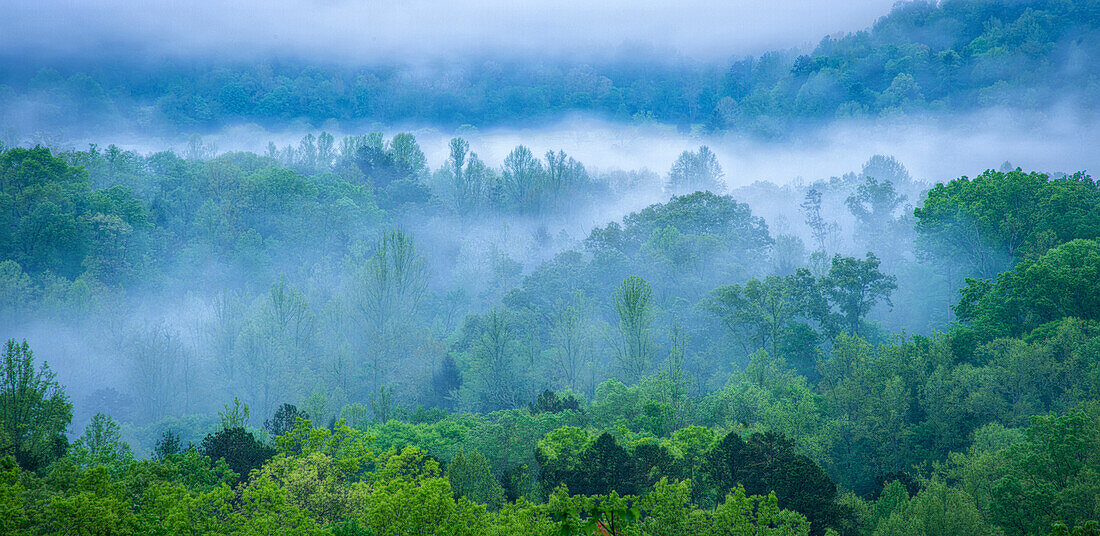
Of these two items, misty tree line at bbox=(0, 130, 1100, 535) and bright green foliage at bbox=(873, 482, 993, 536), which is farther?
misty tree line at bbox=(0, 130, 1100, 535)

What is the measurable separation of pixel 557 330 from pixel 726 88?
124 m

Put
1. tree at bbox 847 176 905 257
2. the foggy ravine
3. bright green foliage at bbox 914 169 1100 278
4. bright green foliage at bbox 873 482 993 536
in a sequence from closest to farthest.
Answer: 1. bright green foliage at bbox 873 482 993 536
2. bright green foliage at bbox 914 169 1100 278
3. the foggy ravine
4. tree at bbox 847 176 905 257

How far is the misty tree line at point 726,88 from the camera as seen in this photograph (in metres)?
137

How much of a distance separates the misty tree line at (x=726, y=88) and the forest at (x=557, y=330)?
32.9 inches

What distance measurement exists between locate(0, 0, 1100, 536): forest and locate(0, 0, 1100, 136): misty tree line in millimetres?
836

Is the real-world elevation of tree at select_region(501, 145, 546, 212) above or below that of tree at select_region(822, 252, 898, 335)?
above

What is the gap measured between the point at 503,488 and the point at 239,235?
73.1m

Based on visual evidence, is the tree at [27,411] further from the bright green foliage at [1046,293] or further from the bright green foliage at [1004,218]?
the bright green foliage at [1004,218]

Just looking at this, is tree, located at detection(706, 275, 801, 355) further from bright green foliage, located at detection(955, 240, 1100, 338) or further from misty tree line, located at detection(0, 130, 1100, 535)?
bright green foliage, located at detection(955, 240, 1100, 338)

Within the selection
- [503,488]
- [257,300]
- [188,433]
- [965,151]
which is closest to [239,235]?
[257,300]

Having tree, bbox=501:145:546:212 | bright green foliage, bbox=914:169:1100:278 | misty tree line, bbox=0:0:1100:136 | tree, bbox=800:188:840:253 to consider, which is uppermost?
misty tree line, bbox=0:0:1100:136

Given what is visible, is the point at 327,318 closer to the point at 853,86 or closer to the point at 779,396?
the point at 779,396

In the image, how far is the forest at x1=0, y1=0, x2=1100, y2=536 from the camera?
102 ft

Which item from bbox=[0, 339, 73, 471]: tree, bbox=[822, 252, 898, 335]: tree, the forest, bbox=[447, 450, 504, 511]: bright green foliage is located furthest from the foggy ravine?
bbox=[447, 450, 504, 511]: bright green foliage
